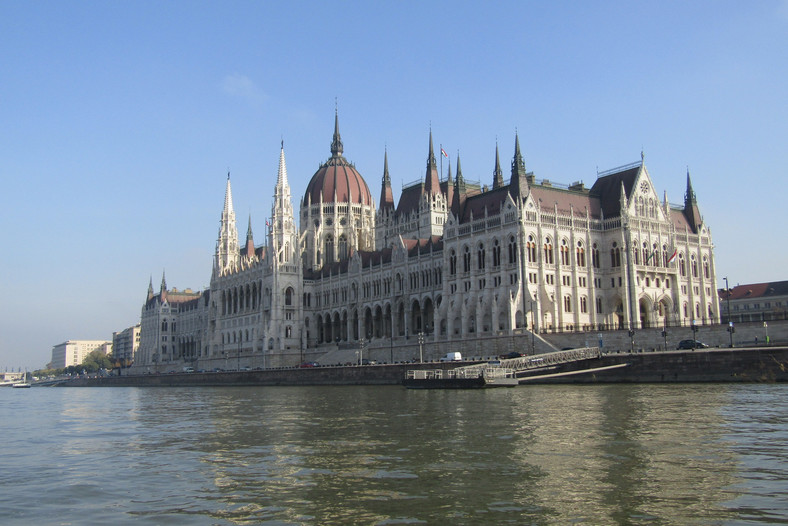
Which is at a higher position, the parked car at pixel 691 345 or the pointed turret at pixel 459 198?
the pointed turret at pixel 459 198

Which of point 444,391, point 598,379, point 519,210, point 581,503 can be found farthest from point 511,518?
point 519,210

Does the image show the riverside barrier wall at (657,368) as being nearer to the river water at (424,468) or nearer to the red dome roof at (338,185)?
the river water at (424,468)

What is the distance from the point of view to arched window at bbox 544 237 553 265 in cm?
9431

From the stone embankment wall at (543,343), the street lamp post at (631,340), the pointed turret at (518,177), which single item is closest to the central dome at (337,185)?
the stone embankment wall at (543,343)

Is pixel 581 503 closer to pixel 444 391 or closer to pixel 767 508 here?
pixel 767 508

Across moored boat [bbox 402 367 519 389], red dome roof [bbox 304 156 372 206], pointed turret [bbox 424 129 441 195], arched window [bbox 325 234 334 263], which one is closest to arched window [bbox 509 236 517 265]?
moored boat [bbox 402 367 519 389]

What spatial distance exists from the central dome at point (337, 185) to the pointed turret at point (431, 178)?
2407 cm

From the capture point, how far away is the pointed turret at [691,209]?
355 ft

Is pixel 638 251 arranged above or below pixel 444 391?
above

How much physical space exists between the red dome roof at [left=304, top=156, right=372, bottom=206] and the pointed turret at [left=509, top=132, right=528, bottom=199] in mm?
61677

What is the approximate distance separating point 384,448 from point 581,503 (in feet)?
36.1

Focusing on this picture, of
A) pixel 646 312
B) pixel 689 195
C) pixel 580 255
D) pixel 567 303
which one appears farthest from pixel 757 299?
pixel 567 303

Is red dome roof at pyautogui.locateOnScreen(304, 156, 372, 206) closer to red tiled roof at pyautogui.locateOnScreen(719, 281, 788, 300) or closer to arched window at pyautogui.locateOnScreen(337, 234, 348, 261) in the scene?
arched window at pyautogui.locateOnScreen(337, 234, 348, 261)

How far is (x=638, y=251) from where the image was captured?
97750 millimetres
